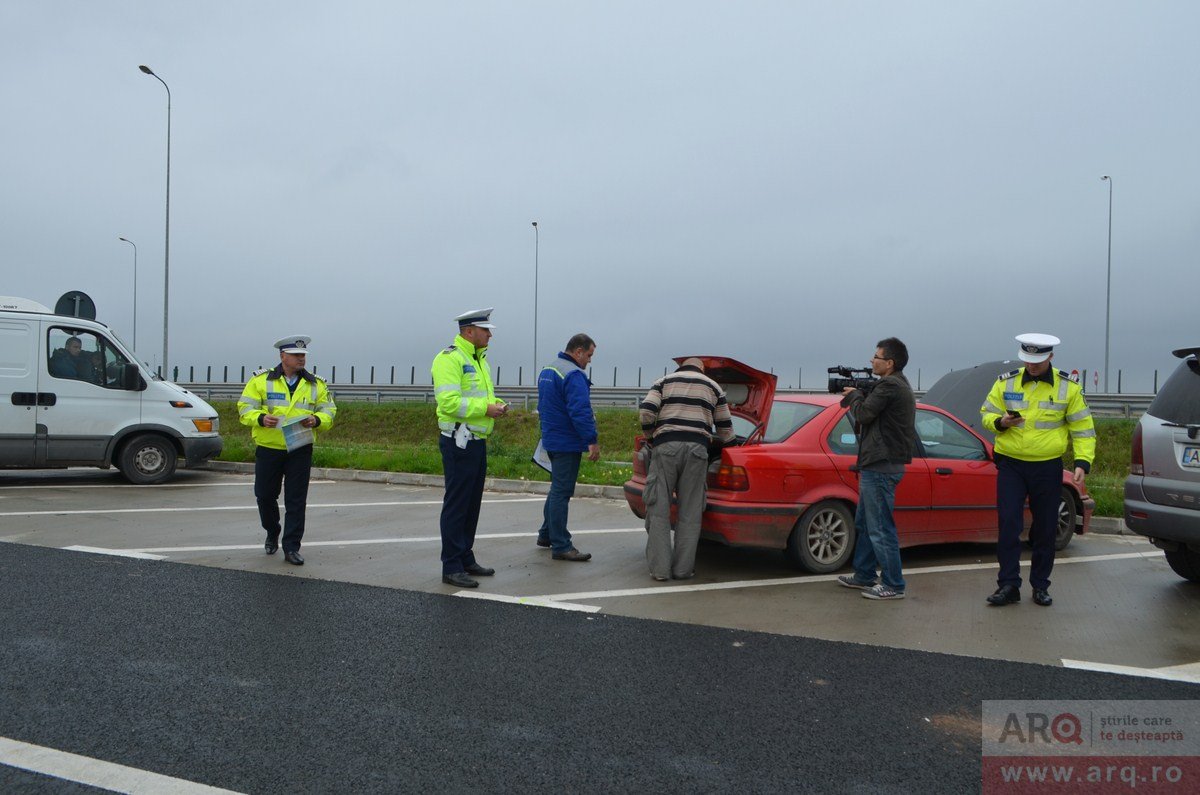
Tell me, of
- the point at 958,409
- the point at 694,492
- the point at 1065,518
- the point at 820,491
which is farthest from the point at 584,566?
the point at 958,409

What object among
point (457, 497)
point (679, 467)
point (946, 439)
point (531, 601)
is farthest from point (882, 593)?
point (457, 497)

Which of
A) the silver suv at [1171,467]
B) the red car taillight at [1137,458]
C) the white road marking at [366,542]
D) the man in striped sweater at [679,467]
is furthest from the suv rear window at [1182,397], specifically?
the white road marking at [366,542]

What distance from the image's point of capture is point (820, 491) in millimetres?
7242

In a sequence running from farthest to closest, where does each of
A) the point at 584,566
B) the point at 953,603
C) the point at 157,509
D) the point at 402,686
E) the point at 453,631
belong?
the point at 157,509 < the point at 584,566 < the point at 953,603 < the point at 453,631 < the point at 402,686

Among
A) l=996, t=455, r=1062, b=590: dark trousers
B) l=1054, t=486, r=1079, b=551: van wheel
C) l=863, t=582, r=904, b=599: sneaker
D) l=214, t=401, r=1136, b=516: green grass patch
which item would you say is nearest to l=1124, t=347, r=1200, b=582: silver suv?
l=996, t=455, r=1062, b=590: dark trousers

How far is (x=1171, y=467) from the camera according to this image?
6.61 m

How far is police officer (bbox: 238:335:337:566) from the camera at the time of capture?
753 cm

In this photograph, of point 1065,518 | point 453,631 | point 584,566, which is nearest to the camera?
point 453,631

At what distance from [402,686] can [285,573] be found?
9.89 feet

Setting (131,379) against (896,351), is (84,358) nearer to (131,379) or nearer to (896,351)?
(131,379)

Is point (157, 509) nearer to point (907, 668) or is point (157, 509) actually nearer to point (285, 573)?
point (285, 573)

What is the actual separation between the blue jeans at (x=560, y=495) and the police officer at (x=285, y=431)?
1.92 meters

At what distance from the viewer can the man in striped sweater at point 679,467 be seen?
22.9 ft

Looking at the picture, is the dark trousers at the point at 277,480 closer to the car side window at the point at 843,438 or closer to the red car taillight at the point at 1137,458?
the car side window at the point at 843,438
